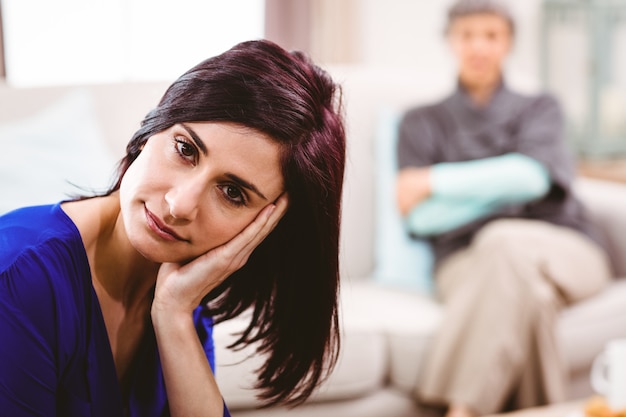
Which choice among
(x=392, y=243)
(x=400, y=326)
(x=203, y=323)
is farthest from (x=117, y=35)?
(x=203, y=323)

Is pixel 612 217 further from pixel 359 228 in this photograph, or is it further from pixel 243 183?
pixel 243 183

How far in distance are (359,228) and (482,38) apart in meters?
0.67

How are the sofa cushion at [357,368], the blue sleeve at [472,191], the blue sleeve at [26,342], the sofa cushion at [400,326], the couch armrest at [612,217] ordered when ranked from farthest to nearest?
the couch armrest at [612,217], the blue sleeve at [472,191], the sofa cushion at [400,326], the sofa cushion at [357,368], the blue sleeve at [26,342]

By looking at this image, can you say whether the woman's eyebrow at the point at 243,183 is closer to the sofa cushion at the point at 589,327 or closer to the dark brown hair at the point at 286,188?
the dark brown hair at the point at 286,188

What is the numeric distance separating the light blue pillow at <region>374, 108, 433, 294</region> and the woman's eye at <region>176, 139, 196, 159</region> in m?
1.47

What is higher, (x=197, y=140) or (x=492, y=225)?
(x=197, y=140)

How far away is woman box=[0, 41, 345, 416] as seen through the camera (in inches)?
32.5

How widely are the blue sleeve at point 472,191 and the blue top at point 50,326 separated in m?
1.38

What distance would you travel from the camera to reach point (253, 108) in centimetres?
82

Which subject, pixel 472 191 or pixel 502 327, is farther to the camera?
pixel 472 191

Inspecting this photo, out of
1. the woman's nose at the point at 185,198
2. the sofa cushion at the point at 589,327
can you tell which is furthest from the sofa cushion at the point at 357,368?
the woman's nose at the point at 185,198

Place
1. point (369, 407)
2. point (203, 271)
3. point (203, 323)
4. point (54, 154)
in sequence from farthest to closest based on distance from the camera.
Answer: point (369, 407)
point (54, 154)
point (203, 323)
point (203, 271)

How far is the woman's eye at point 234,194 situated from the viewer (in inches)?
33.5

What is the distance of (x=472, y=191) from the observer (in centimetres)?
222
